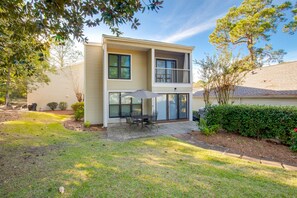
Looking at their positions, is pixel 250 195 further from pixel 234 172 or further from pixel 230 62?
pixel 230 62

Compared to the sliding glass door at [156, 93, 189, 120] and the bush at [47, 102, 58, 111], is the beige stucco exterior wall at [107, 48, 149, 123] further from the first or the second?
the bush at [47, 102, 58, 111]

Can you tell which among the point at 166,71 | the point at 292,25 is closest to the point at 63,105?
the point at 166,71

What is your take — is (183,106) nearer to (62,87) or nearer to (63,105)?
(63,105)

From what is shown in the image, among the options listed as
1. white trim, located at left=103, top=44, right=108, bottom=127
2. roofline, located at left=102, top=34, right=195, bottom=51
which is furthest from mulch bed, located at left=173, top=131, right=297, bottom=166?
roofline, located at left=102, top=34, right=195, bottom=51

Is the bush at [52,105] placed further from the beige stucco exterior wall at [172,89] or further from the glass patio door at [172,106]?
the glass patio door at [172,106]

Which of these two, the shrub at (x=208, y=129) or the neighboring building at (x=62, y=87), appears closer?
the shrub at (x=208, y=129)

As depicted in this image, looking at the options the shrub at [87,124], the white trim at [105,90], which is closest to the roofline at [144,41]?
the white trim at [105,90]

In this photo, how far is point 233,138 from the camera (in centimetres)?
784

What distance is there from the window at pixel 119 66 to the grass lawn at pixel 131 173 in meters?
6.52

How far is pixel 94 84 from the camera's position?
1171cm

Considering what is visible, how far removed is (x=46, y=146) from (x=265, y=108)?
1013 cm

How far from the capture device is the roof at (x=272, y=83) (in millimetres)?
12711

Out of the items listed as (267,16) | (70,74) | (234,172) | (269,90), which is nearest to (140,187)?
(234,172)

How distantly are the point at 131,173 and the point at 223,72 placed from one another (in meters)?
9.40
